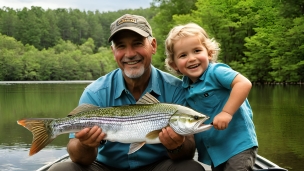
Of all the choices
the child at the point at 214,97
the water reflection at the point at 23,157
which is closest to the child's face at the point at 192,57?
the child at the point at 214,97

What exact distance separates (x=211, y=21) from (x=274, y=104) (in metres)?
19.7

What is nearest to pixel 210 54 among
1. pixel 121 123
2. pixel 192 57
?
pixel 192 57

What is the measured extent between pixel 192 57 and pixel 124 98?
0.79m

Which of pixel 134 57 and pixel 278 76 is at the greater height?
pixel 134 57

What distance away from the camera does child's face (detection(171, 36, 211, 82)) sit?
3.96 meters

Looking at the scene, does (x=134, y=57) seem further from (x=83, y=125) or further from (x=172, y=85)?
(x=83, y=125)

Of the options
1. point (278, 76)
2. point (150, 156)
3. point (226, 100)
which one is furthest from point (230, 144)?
point (278, 76)

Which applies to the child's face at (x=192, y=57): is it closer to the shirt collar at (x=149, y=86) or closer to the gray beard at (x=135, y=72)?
the shirt collar at (x=149, y=86)

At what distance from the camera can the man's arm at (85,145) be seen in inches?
134

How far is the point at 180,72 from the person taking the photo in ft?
14.2

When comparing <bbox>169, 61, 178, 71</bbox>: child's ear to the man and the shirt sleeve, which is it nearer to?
the man

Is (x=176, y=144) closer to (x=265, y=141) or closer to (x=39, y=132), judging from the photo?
(x=39, y=132)

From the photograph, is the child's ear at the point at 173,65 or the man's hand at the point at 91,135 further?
the child's ear at the point at 173,65

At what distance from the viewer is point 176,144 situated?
3449mm
